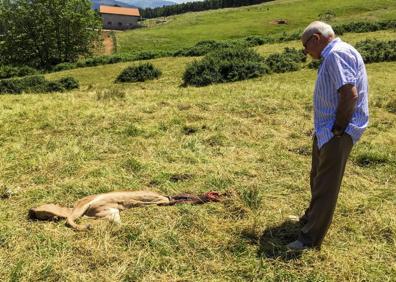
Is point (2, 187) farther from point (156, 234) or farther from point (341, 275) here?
point (341, 275)

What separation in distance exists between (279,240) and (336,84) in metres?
1.92

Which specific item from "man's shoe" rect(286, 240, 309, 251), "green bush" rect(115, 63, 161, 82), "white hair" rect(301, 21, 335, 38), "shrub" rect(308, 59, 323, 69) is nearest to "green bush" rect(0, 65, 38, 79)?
"green bush" rect(115, 63, 161, 82)

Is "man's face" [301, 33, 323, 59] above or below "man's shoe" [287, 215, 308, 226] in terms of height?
above

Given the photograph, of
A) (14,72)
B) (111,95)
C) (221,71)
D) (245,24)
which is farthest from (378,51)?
(245,24)

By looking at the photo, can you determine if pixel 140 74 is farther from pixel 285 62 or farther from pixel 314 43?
pixel 314 43

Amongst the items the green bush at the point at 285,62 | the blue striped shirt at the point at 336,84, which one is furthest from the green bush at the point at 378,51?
the blue striped shirt at the point at 336,84

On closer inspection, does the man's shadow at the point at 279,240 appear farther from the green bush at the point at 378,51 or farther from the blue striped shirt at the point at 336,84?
the green bush at the point at 378,51

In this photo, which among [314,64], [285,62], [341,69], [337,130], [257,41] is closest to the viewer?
[341,69]

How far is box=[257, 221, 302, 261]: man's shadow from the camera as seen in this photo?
15.7 feet

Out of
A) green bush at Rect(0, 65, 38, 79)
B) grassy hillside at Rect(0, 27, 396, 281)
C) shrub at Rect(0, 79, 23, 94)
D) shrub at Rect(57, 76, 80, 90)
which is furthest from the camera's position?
green bush at Rect(0, 65, 38, 79)

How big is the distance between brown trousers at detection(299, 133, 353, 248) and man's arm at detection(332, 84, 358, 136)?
0.55 feet

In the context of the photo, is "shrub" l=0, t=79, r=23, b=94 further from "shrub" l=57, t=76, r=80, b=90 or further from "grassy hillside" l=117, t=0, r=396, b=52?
"grassy hillside" l=117, t=0, r=396, b=52

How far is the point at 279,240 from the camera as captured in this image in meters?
5.11

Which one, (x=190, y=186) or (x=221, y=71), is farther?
(x=221, y=71)
